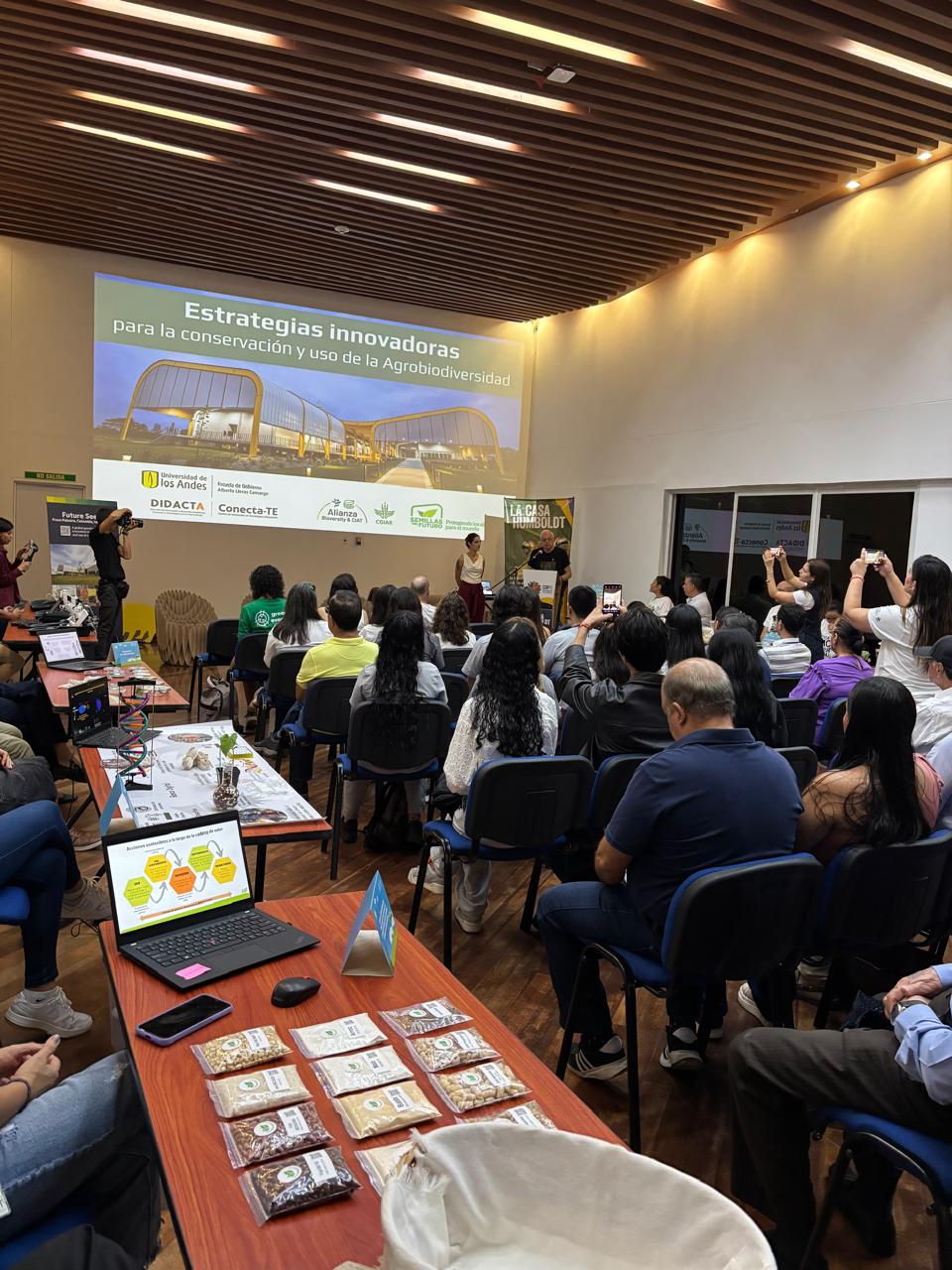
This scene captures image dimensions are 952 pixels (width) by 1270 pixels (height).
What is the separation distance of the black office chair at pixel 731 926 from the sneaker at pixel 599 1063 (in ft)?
0.90

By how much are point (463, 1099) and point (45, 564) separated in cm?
1053

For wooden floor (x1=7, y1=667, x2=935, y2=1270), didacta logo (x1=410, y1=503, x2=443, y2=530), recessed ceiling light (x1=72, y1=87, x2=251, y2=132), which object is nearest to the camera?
wooden floor (x1=7, y1=667, x2=935, y2=1270)

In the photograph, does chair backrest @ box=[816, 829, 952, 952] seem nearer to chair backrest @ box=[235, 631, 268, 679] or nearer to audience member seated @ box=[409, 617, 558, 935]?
audience member seated @ box=[409, 617, 558, 935]

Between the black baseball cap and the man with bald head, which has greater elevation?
the black baseball cap

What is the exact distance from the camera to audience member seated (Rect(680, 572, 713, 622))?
841 centimetres

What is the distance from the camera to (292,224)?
853cm

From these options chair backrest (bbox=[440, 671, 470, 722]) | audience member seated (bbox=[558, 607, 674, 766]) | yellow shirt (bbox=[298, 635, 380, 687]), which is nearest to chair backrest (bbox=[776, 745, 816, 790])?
audience member seated (bbox=[558, 607, 674, 766])

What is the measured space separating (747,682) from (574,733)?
89 cm

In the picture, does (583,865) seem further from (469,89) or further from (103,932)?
(469,89)

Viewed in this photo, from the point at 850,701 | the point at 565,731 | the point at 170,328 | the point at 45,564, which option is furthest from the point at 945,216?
the point at 45,564

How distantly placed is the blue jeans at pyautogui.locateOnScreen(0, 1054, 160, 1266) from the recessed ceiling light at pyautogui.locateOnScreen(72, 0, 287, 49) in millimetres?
5694

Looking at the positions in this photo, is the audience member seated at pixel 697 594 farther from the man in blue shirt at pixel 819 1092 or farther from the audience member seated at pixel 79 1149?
the audience member seated at pixel 79 1149

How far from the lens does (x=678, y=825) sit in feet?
7.01

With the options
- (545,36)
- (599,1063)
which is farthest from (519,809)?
(545,36)
